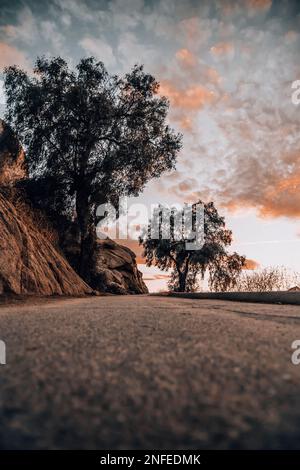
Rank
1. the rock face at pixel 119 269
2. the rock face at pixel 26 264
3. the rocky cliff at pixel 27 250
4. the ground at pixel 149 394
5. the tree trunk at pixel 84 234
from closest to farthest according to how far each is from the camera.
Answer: the ground at pixel 149 394
the rock face at pixel 26 264
the rocky cliff at pixel 27 250
the tree trunk at pixel 84 234
the rock face at pixel 119 269

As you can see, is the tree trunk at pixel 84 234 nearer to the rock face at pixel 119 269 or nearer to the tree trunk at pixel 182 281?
the rock face at pixel 119 269

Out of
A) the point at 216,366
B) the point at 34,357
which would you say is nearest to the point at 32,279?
the point at 34,357

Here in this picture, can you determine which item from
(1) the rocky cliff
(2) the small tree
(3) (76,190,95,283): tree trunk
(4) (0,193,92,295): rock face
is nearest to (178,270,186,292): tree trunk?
(2) the small tree

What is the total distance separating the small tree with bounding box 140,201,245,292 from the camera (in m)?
21.3

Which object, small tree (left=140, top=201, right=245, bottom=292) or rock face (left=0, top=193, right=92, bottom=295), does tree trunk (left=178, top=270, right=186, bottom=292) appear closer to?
small tree (left=140, top=201, right=245, bottom=292)

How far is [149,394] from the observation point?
0.79m

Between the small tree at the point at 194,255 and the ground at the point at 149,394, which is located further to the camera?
the small tree at the point at 194,255

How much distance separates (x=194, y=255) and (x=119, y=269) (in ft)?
22.7

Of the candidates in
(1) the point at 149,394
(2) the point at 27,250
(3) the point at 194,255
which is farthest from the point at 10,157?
(3) the point at 194,255

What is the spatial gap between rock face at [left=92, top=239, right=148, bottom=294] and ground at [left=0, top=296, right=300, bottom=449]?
12330mm

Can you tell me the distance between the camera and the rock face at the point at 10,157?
1002cm

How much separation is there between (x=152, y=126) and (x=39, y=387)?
1282 centimetres

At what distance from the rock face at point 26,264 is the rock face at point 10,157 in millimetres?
3818

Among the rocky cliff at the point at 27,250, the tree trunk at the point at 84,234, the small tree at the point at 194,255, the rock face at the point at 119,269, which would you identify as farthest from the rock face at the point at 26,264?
the small tree at the point at 194,255
